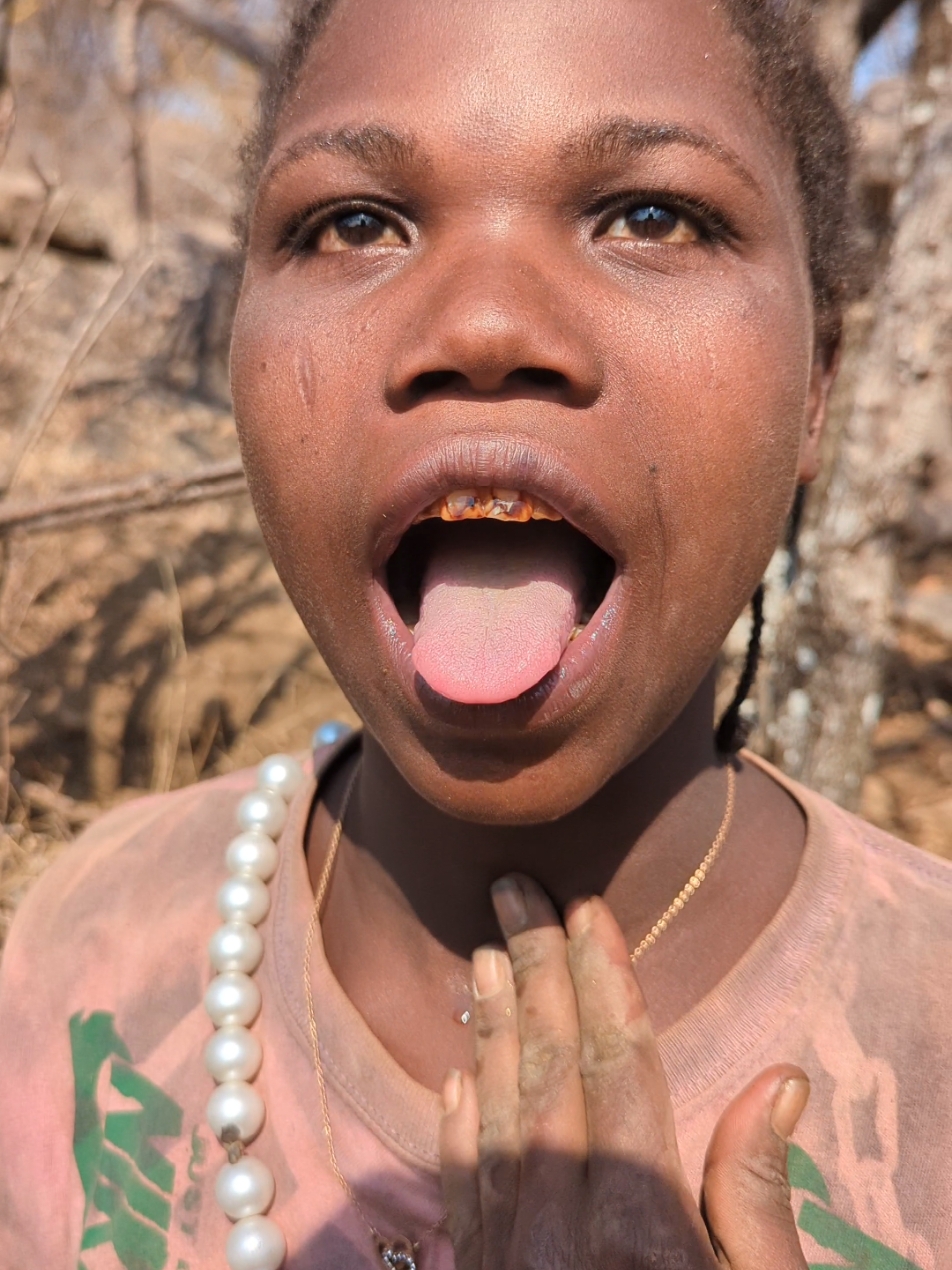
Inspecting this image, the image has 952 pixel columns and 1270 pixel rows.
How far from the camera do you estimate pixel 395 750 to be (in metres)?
1.11

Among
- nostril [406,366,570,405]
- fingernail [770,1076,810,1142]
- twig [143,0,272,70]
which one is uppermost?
twig [143,0,272,70]

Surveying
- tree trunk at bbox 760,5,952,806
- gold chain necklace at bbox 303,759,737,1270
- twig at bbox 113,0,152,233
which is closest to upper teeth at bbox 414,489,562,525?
→ gold chain necklace at bbox 303,759,737,1270

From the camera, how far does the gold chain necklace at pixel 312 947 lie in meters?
1.17

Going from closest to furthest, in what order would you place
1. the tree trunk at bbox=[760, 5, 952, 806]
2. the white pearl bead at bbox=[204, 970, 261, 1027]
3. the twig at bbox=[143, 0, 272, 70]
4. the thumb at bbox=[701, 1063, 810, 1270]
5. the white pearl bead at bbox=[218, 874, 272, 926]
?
the thumb at bbox=[701, 1063, 810, 1270] < the white pearl bead at bbox=[204, 970, 261, 1027] < the white pearl bead at bbox=[218, 874, 272, 926] < the tree trunk at bbox=[760, 5, 952, 806] < the twig at bbox=[143, 0, 272, 70]

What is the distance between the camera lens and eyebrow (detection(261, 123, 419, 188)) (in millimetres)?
1093

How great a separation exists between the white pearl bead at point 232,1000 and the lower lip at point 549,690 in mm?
585

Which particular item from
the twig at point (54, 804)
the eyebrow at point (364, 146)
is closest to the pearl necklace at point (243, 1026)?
the eyebrow at point (364, 146)

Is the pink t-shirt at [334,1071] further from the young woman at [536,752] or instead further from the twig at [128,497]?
the twig at [128,497]

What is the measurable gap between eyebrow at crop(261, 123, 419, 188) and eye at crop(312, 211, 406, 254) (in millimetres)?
73

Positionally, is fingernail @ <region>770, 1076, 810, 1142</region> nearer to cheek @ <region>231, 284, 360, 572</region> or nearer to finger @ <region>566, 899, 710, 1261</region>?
finger @ <region>566, 899, 710, 1261</region>

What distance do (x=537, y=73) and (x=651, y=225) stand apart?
0.20 metres

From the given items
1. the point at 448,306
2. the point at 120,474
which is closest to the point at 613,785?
the point at 448,306

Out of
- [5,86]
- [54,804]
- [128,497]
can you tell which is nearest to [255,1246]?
[128,497]

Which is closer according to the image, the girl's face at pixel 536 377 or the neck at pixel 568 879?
the girl's face at pixel 536 377
